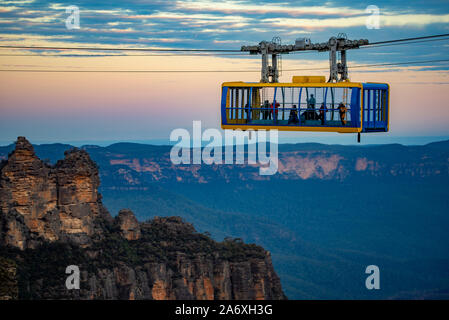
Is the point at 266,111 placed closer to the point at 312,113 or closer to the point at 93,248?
the point at 312,113

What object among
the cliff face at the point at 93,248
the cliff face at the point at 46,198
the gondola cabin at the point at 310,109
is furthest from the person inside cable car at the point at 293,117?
the cliff face at the point at 46,198

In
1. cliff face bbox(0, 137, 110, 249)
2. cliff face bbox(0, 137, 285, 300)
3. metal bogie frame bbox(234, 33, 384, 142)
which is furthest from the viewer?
cliff face bbox(0, 137, 110, 249)

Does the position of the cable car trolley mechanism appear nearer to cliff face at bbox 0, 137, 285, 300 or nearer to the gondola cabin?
the gondola cabin

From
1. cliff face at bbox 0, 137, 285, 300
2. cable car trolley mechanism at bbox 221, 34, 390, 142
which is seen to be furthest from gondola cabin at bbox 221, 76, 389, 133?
cliff face at bbox 0, 137, 285, 300

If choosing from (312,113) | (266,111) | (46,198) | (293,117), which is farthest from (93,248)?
(312,113)

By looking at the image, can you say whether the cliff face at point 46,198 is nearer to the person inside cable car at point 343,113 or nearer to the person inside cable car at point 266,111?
the person inside cable car at point 266,111

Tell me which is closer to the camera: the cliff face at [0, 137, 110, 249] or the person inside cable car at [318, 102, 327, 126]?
the person inside cable car at [318, 102, 327, 126]

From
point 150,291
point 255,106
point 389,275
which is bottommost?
point 389,275
